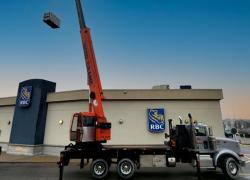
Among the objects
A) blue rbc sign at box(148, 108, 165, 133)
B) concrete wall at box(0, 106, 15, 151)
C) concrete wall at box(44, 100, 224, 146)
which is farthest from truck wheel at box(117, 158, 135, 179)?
concrete wall at box(0, 106, 15, 151)

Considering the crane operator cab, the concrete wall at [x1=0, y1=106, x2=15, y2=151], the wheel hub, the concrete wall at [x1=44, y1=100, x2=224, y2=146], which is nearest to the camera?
the wheel hub

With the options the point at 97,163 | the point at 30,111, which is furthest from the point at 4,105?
the point at 97,163

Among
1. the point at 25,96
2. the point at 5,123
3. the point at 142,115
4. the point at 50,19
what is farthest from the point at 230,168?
the point at 5,123

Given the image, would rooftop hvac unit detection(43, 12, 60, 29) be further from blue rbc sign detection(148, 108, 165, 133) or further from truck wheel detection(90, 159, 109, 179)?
blue rbc sign detection(148, 108, 165, 133)

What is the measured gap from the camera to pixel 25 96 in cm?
2044

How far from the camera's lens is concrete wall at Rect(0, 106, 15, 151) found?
868 inches

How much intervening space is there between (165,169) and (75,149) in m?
6.49

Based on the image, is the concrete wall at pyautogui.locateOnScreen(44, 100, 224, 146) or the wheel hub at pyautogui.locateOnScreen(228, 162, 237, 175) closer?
the wheel hub at pyautogui.locateOnScreen(228, 162, 237, 175)

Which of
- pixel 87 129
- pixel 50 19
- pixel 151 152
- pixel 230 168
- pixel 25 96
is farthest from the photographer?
pixel 25 96

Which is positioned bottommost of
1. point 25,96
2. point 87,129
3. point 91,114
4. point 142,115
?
point 87,129

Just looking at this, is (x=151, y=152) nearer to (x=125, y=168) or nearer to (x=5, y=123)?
(x=125, y=168)

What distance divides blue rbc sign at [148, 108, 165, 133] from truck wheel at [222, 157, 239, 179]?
23.8ft

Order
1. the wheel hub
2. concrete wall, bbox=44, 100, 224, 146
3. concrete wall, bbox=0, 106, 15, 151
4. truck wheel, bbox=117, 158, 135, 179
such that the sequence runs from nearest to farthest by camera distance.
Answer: truck wheel, bbox=117, 158, 135, 179
the wheel hub
concrete wall, bbox=44, 100, 224, 146
concrete wall, bbox=0, 106, 15, 151

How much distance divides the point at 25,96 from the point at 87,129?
12.7 m
